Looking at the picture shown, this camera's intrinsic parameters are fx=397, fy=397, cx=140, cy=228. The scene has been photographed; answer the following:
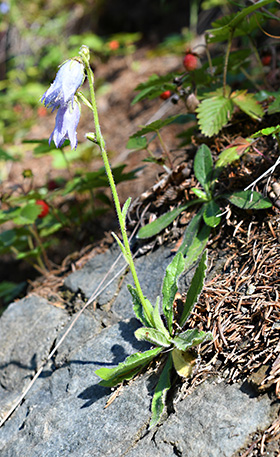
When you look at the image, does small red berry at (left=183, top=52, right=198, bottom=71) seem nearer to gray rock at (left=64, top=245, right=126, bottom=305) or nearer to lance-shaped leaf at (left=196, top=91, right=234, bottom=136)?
lance-shaped leaf at (left=196, top=91, right=234, bottom=136)

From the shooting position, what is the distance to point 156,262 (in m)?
1.99

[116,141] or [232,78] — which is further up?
[232,78]

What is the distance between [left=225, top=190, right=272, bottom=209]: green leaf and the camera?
1.71 metres

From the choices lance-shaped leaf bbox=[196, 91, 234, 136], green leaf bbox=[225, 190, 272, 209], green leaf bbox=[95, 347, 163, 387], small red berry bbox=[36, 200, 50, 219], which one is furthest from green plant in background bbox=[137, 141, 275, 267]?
small red berry bbox=[36, 200, 50, 219]

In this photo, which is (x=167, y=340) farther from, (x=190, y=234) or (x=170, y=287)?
(x=190, y=234)

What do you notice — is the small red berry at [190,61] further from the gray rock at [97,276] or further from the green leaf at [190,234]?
the gray rock at [97,276]

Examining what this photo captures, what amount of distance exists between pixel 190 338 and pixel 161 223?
0.72 metres

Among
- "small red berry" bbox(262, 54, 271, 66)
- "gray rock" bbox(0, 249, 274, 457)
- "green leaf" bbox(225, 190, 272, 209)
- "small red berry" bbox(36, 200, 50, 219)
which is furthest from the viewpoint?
"small red berry" bbox(36, 200, 50, 219)

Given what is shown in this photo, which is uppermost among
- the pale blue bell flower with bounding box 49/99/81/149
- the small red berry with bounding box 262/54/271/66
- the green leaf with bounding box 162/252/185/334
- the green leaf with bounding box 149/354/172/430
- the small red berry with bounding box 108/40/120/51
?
A: the pale blue bell flower with bounding box 49/99/81/149

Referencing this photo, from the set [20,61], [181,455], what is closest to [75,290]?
[181,455]

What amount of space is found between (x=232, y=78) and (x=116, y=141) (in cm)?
173

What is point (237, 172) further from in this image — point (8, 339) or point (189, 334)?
point (8, 339)

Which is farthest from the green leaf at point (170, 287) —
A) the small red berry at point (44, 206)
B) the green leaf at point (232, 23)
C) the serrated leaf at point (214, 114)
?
the small red berry at point (44, 206)

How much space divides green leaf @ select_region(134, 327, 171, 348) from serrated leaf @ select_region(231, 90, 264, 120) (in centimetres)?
122
